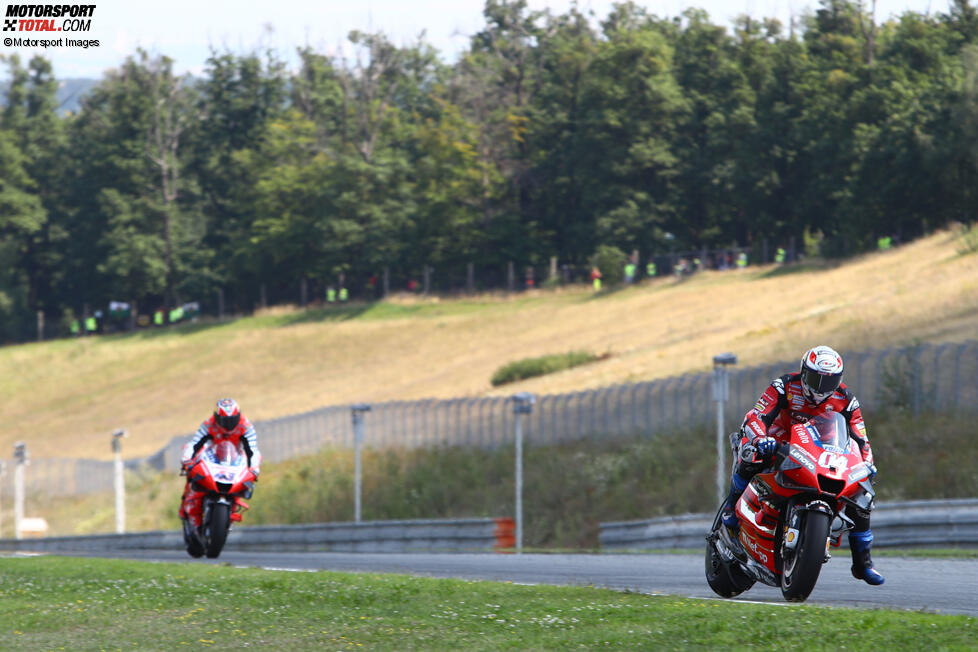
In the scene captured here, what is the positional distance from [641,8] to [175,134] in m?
36.8

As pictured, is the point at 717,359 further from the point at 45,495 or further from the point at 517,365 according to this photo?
the point at 45,495

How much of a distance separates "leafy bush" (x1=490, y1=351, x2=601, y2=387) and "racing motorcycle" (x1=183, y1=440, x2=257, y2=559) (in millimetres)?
31829

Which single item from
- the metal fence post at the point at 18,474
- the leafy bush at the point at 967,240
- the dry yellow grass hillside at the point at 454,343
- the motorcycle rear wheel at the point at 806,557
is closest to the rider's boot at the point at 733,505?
the motorcycle rear wheel at the point at 806,557

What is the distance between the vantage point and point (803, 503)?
9742 mm

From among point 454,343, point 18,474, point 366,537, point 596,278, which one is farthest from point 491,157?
point 366,537

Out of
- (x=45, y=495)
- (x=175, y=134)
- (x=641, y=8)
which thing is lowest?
(x=45, y=495)

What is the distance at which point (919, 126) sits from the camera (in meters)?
67.4

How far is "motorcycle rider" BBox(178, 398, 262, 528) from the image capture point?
18.6 meters

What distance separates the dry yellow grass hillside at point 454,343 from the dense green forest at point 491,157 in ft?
21.5

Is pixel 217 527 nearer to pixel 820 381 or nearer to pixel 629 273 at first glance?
pixel 820 381

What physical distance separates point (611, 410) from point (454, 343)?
38.8 m

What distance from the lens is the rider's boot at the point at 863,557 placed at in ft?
33.6

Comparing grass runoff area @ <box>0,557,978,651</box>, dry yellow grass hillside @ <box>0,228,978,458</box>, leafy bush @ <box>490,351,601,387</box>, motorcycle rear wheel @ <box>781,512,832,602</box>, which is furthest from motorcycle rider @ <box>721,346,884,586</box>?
leafy bush @ <box>490,351,601,387</box>

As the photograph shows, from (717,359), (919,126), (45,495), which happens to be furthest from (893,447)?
(919,126)
